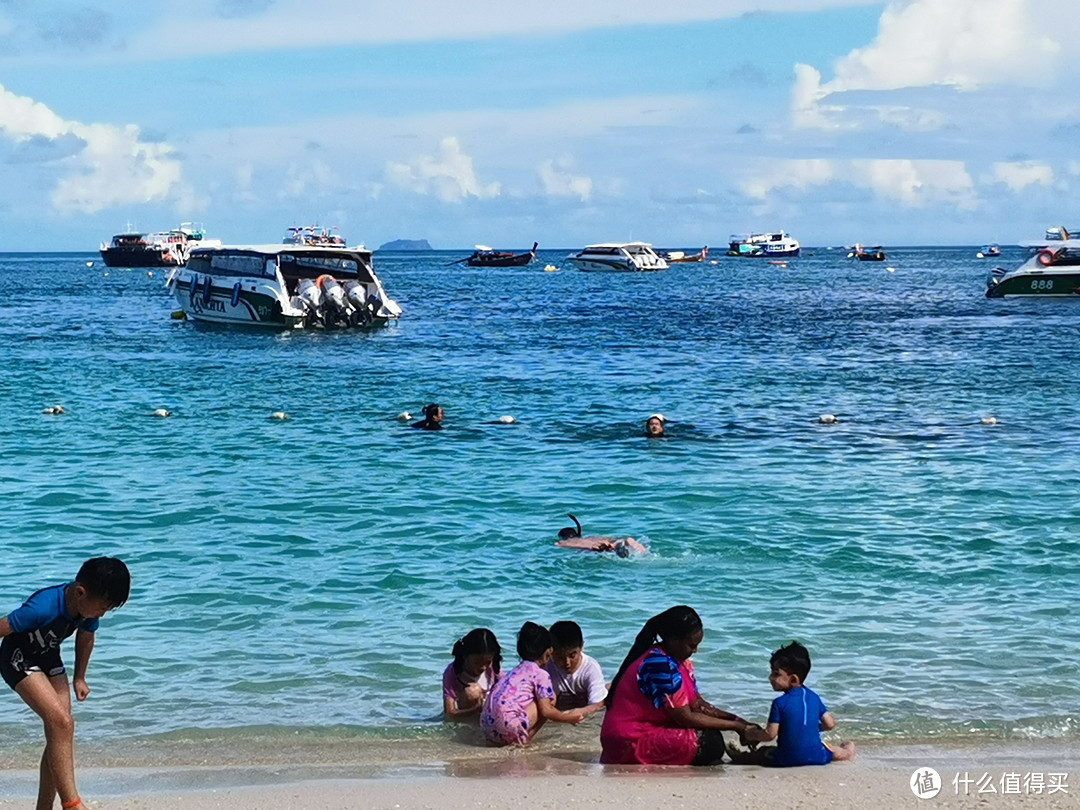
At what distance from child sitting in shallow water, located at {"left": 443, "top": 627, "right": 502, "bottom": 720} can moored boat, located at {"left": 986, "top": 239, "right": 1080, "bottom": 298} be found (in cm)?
5810

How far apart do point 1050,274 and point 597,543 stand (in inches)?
2142

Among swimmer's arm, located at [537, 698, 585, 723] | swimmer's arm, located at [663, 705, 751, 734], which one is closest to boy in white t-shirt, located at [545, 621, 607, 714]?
swimmer's arm, located at [537, 698, 585, 723]

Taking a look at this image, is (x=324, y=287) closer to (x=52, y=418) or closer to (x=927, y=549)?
(x=52, y=418)

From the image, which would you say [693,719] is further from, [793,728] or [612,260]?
[612,260]

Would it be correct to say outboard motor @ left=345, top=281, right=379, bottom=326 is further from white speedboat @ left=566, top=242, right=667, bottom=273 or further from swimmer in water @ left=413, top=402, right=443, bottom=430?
white speedboat @ left=566, top=242, right=667, bottom=273

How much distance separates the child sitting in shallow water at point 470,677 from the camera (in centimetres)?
949

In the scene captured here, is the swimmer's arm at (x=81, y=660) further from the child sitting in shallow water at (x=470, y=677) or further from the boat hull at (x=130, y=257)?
the boat hull at (x=130, y=257)

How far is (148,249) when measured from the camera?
139875mm

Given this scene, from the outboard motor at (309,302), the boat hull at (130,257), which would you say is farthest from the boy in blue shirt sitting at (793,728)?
the boat hull at (130,257)

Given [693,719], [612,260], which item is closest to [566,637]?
[693,719]

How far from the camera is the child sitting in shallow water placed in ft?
31.1

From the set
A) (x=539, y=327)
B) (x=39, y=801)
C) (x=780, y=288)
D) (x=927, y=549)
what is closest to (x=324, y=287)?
(x=539, y=327)

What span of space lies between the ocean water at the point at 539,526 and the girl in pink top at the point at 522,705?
38 cm

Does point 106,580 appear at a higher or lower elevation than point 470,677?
higher
